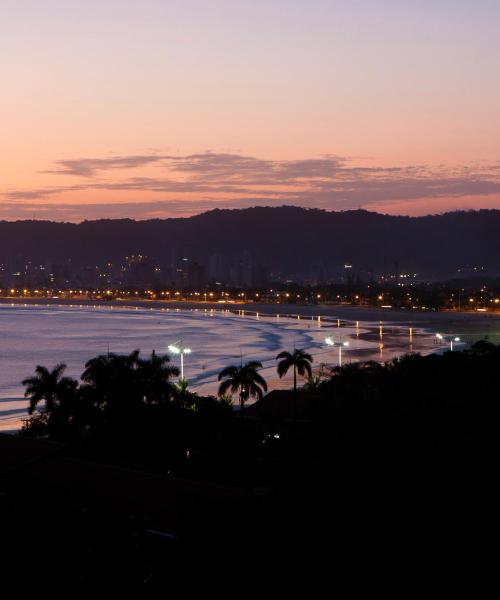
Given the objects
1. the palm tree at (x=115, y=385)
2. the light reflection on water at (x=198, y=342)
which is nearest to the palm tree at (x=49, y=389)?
the palm tree at (x=115, y=385)

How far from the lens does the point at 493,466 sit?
1623 cm

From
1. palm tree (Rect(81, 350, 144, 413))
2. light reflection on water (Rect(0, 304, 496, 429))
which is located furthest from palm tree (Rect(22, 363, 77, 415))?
light reflection on water (Rect(0, 304, 496, 429))

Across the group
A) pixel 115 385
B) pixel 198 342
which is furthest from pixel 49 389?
pixel 198 342

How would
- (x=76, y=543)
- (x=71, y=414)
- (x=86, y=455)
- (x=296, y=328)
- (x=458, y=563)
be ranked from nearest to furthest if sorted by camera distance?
(x=458, y=563)
(x=76, y=543)
(x=86, y=455)
(x=71, y=414)
(x=296, y=328)

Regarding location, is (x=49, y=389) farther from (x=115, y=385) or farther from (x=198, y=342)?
(x=198, y=342)

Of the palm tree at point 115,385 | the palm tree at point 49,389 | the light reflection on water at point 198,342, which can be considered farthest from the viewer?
the light reflection on water at point 198,342

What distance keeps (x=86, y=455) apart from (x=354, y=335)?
2935 inches

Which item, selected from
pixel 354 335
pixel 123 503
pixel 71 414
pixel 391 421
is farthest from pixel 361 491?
pixel 354 335

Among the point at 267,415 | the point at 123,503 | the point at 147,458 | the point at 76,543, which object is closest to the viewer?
the point at 76,543

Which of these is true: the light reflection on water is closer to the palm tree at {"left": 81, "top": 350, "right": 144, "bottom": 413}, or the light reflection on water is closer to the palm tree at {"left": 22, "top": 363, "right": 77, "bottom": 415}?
the palm tree at {"left": 22, "top": 363, "right": 77, "bottom": 415}

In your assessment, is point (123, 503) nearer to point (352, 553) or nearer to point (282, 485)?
point (282, 485)

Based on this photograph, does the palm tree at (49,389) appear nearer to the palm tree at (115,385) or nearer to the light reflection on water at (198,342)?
the palm tree at (115,385)

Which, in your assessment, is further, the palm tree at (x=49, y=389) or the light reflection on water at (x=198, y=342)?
the light reflection on water at (x=198, y=342)

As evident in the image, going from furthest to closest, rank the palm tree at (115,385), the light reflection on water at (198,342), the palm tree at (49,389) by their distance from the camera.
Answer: the light reflection on water at (198,342), the palm tree at (49,389), the palm tree at (115,385)
